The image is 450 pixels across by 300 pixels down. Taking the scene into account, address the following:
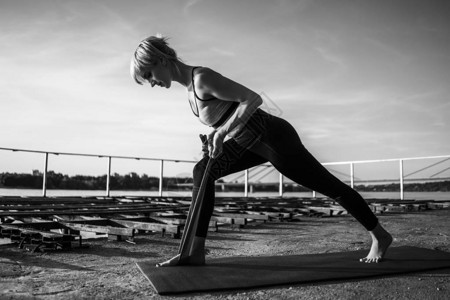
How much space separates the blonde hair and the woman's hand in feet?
1.46

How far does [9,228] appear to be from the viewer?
302 centimetres

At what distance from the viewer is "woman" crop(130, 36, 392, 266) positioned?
6.31 ft

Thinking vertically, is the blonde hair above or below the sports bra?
above

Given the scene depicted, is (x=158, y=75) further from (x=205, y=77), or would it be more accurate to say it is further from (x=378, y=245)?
(x=378, y=245)

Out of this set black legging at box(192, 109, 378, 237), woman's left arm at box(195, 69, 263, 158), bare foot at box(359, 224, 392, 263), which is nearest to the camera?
woman's left arm at box(195, 69, 263, 158)

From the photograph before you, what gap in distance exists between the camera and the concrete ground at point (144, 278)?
1.52 metres

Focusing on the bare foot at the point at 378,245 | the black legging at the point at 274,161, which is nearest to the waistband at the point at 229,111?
the black legging at the point at 274,161

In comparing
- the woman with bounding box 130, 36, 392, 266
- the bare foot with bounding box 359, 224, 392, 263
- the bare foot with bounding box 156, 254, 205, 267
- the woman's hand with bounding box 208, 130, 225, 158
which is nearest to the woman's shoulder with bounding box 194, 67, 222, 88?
the woman with bounding box 130, 36, 392, 266

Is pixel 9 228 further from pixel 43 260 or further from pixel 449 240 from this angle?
pixel 449 240

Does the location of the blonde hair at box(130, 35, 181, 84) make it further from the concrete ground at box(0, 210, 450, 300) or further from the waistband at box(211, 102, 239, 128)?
the concrete ground at box(0, 210, 450, 300)

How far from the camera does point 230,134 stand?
2.01m

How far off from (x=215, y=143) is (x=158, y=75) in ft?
1.49

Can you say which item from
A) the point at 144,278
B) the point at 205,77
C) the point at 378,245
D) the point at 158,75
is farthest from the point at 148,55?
the point at 378,245

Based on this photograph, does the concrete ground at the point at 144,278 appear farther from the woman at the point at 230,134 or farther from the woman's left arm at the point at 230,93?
the woman's left arm at the point at 230,93
